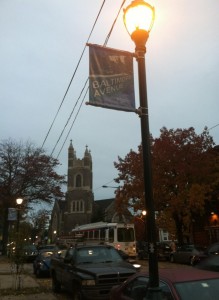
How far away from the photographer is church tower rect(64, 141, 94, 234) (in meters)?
98.2

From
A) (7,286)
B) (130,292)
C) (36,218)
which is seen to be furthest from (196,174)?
(36,218)

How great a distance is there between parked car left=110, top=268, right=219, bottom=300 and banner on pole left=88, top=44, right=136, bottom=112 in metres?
2.69

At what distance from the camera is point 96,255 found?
1228 cm

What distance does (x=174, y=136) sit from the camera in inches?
1407

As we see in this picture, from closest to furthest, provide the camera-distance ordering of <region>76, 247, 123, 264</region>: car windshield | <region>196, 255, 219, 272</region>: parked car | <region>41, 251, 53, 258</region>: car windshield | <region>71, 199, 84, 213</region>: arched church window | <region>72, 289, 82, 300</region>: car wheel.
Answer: <region>72, 289, 82, 300</region>: car wheel → <region>196, 255, 219, 272</region>: parked car → <region>76, 247, 123, 264</region>: car windshield → <region>41, 251, 53, 258</region>: car windshield → <region>71, 199, 84, 213</region>: arched church window

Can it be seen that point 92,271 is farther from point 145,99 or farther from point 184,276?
point 145,99

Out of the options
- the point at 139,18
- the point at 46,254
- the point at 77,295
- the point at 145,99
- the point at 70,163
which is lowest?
the point at 77,295

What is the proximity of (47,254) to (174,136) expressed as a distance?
17.8 meters

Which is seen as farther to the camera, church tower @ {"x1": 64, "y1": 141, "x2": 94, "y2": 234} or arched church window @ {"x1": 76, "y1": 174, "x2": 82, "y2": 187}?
arched church window @ {"x1": 76, "y1": 174, "x2": 82, "y2": 187}

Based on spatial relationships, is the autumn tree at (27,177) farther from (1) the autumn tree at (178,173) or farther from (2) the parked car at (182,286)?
(2) the parked car at (182,286)

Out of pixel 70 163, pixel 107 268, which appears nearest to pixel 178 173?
pixel 107 268

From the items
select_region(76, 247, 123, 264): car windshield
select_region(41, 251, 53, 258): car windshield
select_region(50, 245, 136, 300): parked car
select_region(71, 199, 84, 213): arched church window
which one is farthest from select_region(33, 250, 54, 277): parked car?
select_region(71, 199, 84, 213): arched church window

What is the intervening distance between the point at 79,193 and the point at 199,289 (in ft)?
311

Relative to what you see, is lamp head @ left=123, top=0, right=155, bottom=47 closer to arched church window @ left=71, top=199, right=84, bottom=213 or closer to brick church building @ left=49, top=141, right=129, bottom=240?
brick church building @ left=49, top=141, right=129, bottom=240
